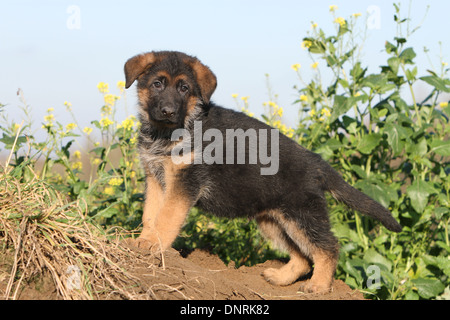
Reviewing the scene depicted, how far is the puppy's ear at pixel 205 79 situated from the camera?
4.25 meters

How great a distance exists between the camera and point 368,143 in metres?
4.86

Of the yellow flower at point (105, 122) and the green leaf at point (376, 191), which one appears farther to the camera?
the yellow flower at point (105, 122)

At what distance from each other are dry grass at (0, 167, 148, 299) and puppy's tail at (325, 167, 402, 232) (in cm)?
203

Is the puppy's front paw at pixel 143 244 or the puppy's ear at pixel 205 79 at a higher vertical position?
the puppy's ear at pixel 205 79

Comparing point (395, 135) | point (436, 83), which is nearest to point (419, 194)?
point (395, 135)

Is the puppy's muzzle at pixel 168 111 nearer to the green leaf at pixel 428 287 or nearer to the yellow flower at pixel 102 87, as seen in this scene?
the yellow flower at pixel 102 87

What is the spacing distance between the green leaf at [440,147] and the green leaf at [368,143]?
51 centimetres

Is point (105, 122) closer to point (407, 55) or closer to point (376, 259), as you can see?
point (376, 259)

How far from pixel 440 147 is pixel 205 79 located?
7.56 ft

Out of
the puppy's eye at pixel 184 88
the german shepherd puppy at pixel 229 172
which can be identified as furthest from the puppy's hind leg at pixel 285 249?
the puppy's eye at pixel 184 88

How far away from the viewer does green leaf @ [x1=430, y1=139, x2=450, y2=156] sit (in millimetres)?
4748

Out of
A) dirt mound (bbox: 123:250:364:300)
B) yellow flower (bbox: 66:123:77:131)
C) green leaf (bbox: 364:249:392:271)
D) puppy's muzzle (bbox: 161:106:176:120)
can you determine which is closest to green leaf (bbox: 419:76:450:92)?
green leaf (bbox: 364:249:392:271)

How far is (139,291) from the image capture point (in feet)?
9.09

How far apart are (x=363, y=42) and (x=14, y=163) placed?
3.56 m
